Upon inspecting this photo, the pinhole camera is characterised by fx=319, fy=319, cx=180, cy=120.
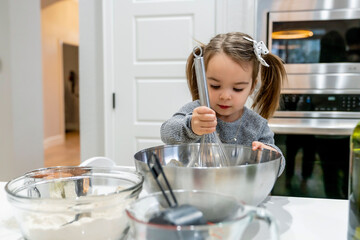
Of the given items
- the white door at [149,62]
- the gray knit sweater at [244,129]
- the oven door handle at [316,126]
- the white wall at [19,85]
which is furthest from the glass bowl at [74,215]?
the white wall at [19,85]

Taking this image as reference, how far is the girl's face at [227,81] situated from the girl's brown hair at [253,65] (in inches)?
0.8

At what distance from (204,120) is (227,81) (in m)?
0.24

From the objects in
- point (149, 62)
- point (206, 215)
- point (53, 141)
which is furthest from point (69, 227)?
point (53, 141)

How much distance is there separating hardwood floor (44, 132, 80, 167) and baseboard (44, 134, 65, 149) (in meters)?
0.07

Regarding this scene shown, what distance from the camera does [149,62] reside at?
191 centimetres

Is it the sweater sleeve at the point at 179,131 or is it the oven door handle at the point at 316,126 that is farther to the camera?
the oven door handle at the point at 316,126

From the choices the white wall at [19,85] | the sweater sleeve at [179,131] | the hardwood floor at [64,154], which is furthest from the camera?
the hardwood floor at [64,154]

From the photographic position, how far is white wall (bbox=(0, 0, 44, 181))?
2.31 meters

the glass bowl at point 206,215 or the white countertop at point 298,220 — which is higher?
the glass bowl at point 206,215

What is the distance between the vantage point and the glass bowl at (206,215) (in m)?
0.27

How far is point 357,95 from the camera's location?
1.49 metres

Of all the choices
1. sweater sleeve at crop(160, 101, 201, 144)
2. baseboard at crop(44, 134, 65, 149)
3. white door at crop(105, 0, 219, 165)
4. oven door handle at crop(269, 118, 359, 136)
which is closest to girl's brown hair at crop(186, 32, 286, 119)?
sweater sleeve at crop(160, 101, 201, 144)

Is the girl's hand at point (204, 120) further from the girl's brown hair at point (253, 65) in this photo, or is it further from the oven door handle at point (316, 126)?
the oven door handle at point (316, 126)

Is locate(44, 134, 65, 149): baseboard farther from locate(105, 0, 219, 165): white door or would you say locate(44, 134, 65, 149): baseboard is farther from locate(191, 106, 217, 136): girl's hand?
locate(191, 106, 217, 136): girl's hand
